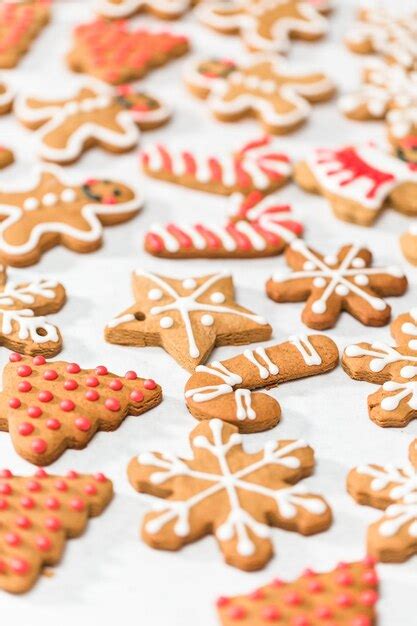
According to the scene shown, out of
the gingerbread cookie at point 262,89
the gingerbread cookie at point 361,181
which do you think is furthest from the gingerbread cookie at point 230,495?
the gingerbread cookie at point 262,89

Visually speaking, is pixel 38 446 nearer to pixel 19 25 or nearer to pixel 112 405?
pixel 112 405

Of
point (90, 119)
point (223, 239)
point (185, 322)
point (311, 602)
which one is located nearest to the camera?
point (311, 602)

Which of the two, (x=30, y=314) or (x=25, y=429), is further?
(x=30, y=314)

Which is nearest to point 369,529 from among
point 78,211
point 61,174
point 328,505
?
point 328,505

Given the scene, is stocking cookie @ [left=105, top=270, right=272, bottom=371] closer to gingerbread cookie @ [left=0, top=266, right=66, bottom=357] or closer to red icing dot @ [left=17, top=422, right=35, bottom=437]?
gingerbread cookie @ [left=0, top=266, right=66, bottom=357]

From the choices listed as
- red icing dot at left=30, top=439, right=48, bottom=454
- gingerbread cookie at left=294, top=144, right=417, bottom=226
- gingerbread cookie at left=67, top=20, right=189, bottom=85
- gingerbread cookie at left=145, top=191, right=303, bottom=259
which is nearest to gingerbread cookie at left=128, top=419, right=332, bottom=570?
red icing dot at left=30, top=439, right=48, bottom=454

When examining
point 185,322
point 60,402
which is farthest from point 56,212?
point 60,402
